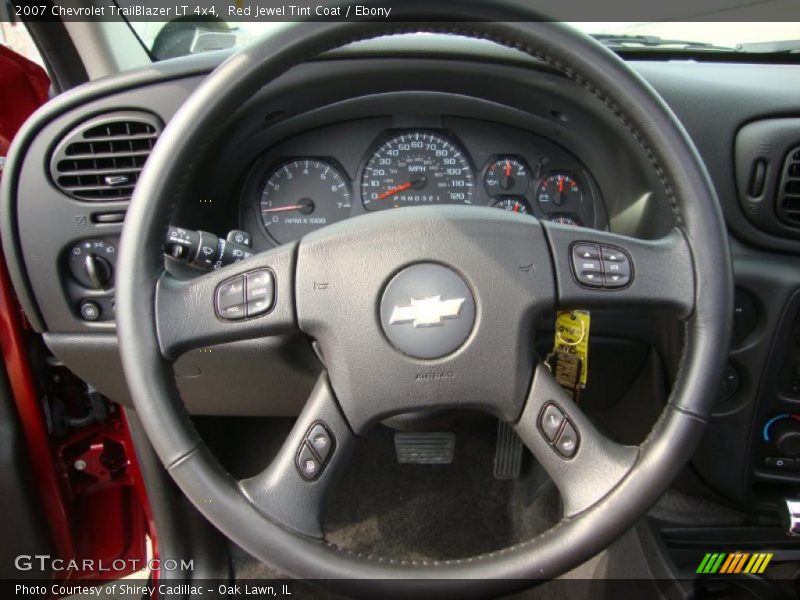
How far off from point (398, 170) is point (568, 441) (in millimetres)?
710

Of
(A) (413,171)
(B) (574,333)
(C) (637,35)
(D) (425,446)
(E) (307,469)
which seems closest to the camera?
(E) (307,469)

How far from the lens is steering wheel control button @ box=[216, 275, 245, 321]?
3.05ft

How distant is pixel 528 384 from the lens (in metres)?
0.96

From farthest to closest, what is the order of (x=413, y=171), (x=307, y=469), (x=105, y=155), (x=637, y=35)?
1. (x=637, y=35)
2. (x=413, y=171)
3. (x=105, y=155)
4. (x=307, y=469)

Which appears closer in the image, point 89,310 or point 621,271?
point 621,271

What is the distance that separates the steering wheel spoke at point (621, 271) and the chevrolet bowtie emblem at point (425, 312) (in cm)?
16

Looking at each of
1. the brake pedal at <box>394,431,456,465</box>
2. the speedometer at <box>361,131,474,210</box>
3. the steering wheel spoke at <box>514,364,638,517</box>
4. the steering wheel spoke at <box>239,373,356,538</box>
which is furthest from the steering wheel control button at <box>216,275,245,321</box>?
the brake pedal at <box>394,431,456,465</box>

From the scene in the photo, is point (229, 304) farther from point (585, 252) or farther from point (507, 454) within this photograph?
point (507, 454)

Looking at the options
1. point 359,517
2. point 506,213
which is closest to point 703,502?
point 359,517

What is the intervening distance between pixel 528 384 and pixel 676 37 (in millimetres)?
1082

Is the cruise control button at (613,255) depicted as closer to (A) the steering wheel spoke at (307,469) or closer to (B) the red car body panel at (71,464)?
(A) the steering wheel spoke at (307,469)

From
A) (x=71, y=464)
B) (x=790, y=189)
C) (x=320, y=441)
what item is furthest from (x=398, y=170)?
(x=71, y=464)

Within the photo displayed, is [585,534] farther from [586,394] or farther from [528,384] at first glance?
[586,394]

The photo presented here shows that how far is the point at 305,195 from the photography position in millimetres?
1405
